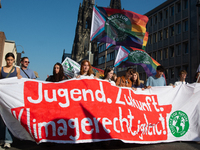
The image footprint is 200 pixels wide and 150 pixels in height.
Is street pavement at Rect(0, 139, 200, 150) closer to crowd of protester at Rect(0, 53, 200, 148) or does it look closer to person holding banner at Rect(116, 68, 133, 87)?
crowd of protester at Rect(0, 53, 200, 148)

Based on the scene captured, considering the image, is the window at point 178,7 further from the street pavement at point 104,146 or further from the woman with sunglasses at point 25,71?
the woman with sunglasses at point 25,71

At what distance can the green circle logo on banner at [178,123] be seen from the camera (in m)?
5.89

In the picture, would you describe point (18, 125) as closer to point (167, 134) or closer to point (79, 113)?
point (79, 113)

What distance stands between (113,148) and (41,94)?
180 cm

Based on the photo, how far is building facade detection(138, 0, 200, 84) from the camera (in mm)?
32094

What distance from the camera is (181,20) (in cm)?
3484

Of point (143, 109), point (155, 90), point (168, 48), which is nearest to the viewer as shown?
point (143, 109)

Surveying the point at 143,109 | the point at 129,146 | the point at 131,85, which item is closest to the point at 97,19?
the point at 131,85

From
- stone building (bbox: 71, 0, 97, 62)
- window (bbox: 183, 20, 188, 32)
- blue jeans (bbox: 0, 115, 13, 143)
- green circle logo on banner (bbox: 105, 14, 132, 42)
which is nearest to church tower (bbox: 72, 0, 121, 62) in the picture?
stone building (bbox: 71, 0, 97, 62)

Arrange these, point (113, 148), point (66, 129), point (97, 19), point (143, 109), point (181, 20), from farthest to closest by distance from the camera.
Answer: point (181, 20) < point (97, 19) < point (143, 109) < point (113, 148) < point (66, 129)

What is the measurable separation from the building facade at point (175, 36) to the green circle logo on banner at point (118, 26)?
887 inches

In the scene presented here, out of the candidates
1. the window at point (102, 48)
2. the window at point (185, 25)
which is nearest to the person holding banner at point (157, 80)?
the window at point (185, 25)

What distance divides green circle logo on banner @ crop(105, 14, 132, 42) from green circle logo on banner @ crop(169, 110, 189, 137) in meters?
5.28

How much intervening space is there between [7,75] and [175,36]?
33.7 meters
